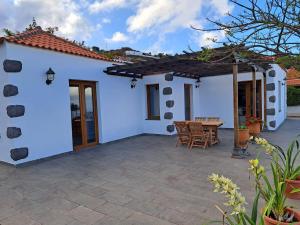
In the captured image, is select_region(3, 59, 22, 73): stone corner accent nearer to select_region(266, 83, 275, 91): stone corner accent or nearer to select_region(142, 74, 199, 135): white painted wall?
select_region(142, 74, 199, 135): white painted wall

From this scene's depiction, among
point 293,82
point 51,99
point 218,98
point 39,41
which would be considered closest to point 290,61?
point 51,99

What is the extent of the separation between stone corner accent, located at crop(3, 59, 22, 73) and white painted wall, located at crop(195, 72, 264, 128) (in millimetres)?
7693

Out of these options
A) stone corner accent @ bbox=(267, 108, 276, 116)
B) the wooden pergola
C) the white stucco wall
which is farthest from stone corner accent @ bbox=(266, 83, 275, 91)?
the white stucco wall

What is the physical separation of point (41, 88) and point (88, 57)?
179 cm

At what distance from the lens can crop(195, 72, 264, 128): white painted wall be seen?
10164mm

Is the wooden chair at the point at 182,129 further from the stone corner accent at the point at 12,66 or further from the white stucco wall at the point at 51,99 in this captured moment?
the stone corner accent at the point at 12,66

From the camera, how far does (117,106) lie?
27.1ft

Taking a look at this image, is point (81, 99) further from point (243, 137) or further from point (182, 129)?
point (243, 137)

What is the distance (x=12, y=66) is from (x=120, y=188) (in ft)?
12.0

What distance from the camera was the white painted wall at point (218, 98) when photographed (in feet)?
33.3

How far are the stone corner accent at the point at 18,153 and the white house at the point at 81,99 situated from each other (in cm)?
2

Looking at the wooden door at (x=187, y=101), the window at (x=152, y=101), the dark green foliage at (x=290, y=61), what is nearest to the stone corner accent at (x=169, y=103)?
the window at (x=152, y=101)

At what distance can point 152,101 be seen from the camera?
954 centimetres

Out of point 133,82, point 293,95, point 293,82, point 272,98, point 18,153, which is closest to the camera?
point 18,153
